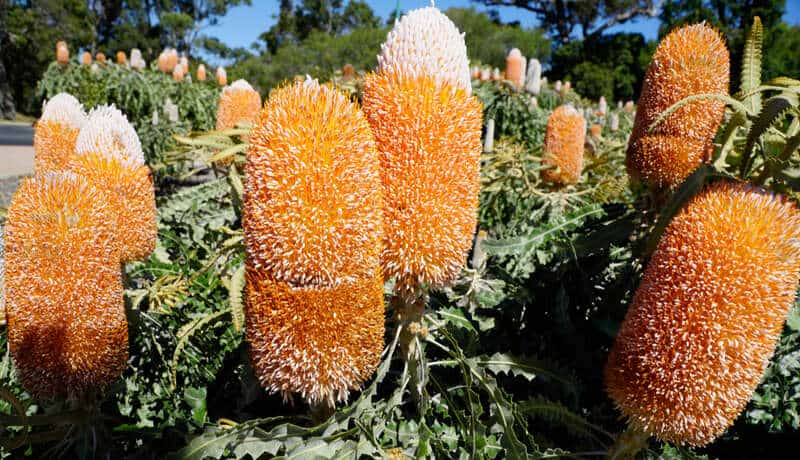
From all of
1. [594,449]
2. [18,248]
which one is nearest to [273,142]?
[18,248]

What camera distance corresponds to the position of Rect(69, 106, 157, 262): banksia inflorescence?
4.04ft

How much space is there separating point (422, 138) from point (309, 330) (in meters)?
0.37

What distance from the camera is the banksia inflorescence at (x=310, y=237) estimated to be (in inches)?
27.5

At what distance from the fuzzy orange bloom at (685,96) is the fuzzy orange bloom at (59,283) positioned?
143cm

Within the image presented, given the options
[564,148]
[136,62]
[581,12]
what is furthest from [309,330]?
[581,12]

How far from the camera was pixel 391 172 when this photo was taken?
2.72ft

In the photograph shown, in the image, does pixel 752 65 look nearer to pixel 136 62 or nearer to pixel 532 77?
pixel 532 77

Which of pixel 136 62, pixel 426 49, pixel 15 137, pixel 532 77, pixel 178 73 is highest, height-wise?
pixel 532 77

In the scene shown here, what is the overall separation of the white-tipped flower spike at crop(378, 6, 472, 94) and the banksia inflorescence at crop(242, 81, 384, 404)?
0.14 meters

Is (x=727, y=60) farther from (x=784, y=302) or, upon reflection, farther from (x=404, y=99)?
(x=404, y=99)

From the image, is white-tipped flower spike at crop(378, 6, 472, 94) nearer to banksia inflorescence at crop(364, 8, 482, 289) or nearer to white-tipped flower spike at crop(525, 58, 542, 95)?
banksia inflorescence at crop(364, 8, 482, 289)

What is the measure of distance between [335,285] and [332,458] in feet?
1.24

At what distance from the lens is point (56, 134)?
5.21 ft

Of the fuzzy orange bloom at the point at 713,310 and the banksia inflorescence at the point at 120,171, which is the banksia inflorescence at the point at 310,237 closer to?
the fuzzy orange bloom at the point at 713,310
